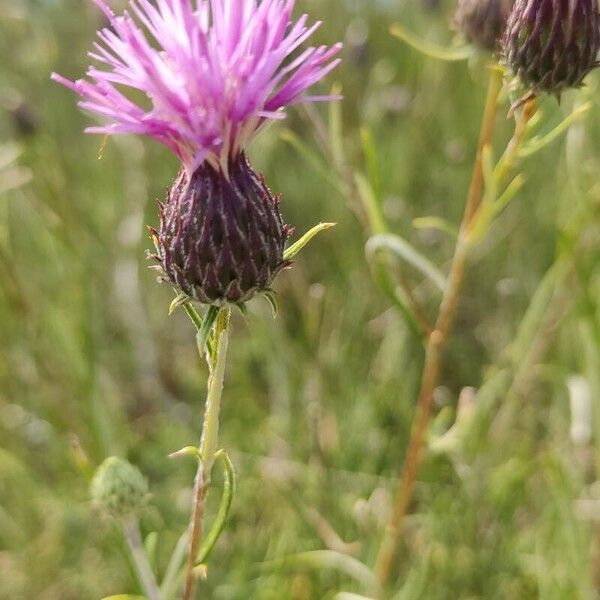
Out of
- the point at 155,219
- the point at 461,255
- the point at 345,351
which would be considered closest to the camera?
the point at 461,255

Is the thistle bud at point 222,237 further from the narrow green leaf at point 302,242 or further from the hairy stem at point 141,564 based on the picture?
the hairy stem at point 141,564

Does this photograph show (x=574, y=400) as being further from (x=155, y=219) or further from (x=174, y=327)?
(x=155, y=219)

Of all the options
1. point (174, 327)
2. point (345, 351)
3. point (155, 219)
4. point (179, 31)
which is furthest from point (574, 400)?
point (155, 219)

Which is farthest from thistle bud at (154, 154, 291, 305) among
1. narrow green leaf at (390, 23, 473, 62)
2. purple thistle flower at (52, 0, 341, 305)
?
narrow green leaf at (390, 23, 473, 62)

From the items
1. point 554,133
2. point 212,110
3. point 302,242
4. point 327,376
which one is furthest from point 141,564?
point 327,376

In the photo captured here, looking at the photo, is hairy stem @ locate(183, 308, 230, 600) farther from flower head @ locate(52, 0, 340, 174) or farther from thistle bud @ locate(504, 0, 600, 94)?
thistle bud @ locate(504, 0, 600, 94)

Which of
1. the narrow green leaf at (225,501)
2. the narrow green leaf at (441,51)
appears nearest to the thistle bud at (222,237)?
the narrow green leaf at (225,501)
